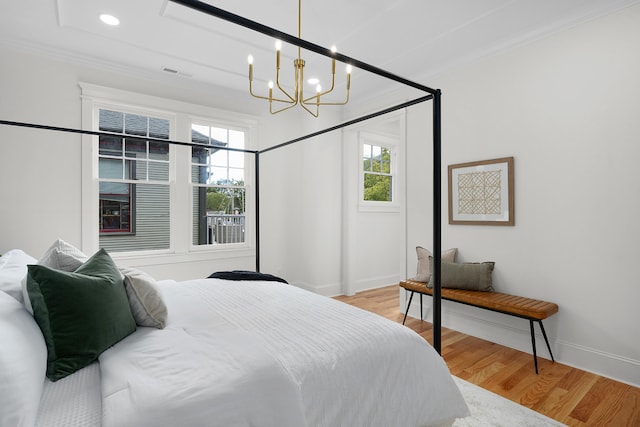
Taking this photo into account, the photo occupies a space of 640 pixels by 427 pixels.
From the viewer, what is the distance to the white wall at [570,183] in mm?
2373

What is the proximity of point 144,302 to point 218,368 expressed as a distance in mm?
595

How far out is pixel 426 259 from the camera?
345 cm

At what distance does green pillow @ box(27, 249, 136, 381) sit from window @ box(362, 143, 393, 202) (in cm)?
431

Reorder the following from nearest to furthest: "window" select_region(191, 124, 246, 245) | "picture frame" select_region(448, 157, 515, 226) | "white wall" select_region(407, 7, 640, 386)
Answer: "white wall" select_region(407, 7, 640, 386) → "picture frame" select_region(448, 157, 515, 226) → "window" select_region(191, 124, 246, 245)

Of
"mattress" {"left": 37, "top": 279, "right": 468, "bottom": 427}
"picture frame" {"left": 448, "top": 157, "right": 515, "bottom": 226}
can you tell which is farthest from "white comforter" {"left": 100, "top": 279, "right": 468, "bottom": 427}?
"picture frame" {"left": 448, "top": 157, "right": 515, "bottom": 226}

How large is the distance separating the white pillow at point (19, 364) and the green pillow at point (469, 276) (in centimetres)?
283

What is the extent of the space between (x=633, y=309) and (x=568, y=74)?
1775 mm

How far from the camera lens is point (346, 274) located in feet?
15.8

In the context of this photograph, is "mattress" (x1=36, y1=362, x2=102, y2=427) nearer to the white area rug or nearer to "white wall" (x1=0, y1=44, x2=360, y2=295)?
the white area rug

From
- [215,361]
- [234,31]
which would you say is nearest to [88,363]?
[215,361]

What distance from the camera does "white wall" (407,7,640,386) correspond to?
7.79ft

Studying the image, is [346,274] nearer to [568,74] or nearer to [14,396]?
[568,74]

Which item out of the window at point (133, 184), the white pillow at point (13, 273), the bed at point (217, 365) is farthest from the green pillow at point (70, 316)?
the window at point (133, 184)

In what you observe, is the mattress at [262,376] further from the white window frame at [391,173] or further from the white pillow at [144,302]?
the white window frame at [391,173]
